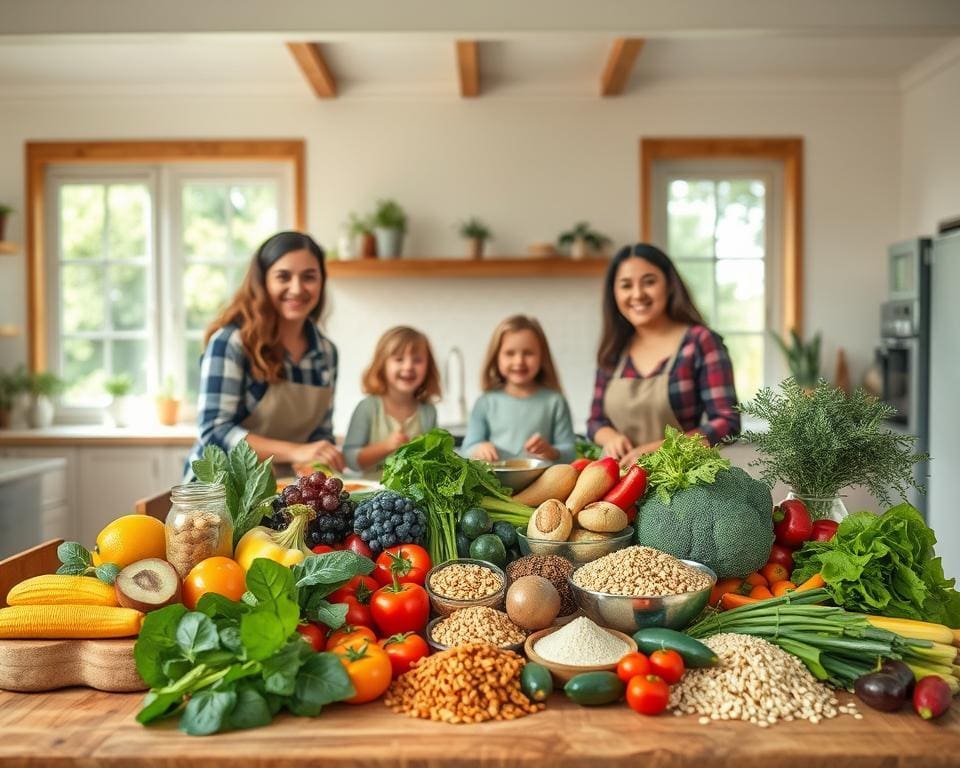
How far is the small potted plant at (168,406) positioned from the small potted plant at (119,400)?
182 mm

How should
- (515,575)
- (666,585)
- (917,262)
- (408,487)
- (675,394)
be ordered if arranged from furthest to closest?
(917,262), (675,394), (408,487), (515,575), (666,585)

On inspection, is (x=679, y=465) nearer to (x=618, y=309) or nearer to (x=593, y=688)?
(x=593, y=688)

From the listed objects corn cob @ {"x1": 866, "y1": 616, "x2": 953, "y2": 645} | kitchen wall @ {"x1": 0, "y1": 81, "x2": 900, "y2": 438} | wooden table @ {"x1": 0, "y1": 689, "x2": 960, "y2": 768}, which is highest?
kitchen wall @ {"x1": 0, "y1": 81, "x2": 900, "y2": 438}

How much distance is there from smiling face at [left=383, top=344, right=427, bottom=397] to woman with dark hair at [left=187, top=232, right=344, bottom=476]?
400 millimetres

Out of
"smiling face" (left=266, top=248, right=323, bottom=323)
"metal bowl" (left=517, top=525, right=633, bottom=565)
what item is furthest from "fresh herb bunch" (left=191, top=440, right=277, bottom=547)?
"smiling face" (left=266, top=248, right=323, bottom=323)

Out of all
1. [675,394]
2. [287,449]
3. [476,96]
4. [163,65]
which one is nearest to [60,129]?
[163,65]

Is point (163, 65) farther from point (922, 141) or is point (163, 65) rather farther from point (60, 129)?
point (922, 141)

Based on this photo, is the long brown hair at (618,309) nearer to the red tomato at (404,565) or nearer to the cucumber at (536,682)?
the red tomato at (404,565)

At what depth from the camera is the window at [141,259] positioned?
5430mm

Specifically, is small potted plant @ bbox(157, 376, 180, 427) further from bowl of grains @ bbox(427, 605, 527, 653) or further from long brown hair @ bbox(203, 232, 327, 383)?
bowl of grains @ bbox(427, 605, 527, 653)

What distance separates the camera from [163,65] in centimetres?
486

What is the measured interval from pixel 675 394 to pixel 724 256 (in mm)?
2858

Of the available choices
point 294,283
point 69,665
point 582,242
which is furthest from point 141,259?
point 69,665

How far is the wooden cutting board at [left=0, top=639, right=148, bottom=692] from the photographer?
4.32 feet
